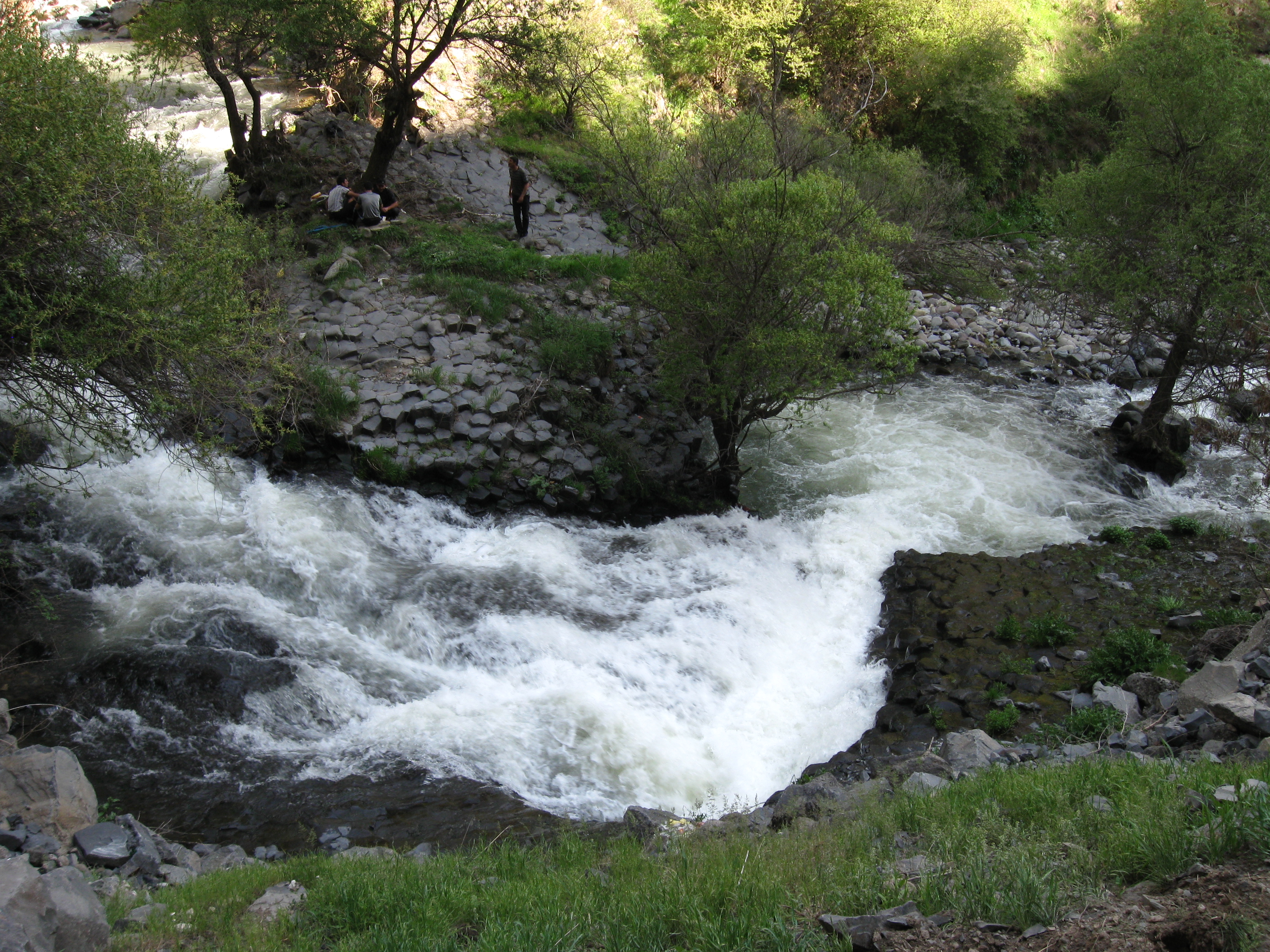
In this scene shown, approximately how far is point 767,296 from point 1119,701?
6405 mm

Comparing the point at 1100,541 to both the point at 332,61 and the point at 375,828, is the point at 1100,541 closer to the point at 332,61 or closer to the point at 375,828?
the point at 375,828

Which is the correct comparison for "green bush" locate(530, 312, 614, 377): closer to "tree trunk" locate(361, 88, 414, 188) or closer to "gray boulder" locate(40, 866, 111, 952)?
"tree trunk" locate(361, 88, 414, 188)

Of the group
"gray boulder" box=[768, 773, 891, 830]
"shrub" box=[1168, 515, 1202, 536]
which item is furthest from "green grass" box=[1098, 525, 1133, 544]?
"gray boulder" box=[768, 773, 891, 830]

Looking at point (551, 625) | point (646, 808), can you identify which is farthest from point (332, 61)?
point (646, 808)

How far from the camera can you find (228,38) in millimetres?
14852

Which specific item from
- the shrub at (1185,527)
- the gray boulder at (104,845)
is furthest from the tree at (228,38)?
the shrub at (1185,527)

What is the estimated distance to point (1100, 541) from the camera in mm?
12531

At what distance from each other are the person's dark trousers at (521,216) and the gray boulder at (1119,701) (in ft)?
42.9

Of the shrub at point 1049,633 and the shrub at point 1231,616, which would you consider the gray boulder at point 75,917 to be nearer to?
the shrub at point 1049,633

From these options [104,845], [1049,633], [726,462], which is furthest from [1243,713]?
[104,845]

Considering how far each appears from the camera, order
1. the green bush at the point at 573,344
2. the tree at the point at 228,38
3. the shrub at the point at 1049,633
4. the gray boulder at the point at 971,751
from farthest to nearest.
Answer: the tree at the point at 228,38, the green bush at the point at 573,344, the shrub at the point at 1049,633, the gray boulder at the point at 971,751

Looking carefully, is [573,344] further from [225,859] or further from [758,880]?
[758,880]

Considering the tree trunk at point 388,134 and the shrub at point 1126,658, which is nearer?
the shrub at point 1126,658

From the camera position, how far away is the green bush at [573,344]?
13.5 metres
